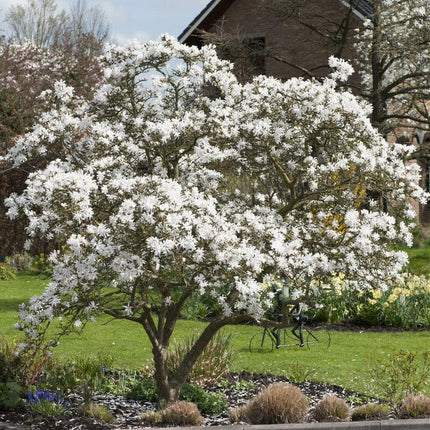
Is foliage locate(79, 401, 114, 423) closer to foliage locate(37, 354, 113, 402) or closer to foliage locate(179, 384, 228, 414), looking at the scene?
foliage locate(37, 354, 113, 402)

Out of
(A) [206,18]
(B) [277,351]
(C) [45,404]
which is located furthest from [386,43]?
(C) [45,404]

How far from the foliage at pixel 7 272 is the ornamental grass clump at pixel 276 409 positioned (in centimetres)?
1305

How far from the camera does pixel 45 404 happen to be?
779cm

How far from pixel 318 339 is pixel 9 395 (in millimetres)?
5858

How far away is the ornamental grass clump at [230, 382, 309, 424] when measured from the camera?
7594 mm

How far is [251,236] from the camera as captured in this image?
23.6 feet

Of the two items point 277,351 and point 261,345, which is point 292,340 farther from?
point 261,345

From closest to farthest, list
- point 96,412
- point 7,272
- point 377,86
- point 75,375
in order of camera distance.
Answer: point 96,412
point 75,375
point 7,272
point 377,86

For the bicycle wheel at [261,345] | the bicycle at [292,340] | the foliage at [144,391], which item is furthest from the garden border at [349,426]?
the bicycle wheel at [261,345]

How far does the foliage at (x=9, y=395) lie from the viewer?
816 centimetres

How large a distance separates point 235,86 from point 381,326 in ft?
23.0

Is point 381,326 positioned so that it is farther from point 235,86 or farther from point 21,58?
point 21,58

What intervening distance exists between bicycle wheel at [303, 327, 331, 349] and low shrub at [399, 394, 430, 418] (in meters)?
3.75

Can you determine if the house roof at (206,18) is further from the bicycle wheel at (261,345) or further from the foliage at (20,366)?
the foliage at (20,366)
